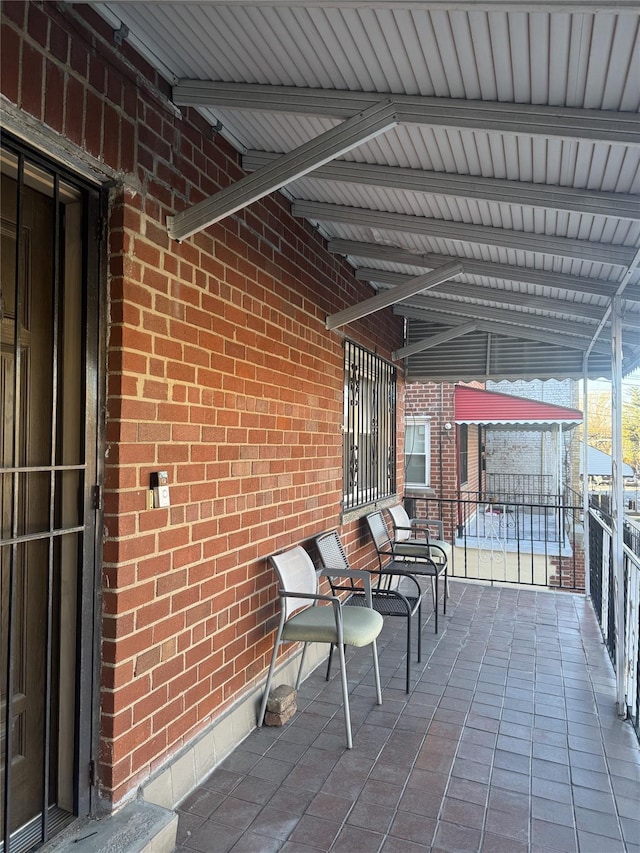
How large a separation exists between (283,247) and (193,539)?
188 centimetres

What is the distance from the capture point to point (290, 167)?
2.22 meters

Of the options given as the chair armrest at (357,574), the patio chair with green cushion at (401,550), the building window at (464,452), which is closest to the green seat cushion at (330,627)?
the chair armrest at (357,574)

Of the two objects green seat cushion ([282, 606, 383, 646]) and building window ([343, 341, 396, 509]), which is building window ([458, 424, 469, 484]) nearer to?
building window ([343, 341, 396, 509])

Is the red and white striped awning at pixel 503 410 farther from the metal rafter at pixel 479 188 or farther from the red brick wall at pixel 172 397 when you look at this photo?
the metal rafter at pixel 479 188

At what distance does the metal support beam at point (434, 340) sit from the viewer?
17.7ft

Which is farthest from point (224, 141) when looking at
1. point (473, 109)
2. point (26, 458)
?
point (26, 458)

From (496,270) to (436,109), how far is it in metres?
1.86

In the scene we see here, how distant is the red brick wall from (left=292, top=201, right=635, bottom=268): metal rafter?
1.06ft

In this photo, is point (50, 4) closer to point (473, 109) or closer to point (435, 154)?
point (473, 109)

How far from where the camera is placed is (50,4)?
1606 mm

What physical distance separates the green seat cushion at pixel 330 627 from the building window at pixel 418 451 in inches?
238

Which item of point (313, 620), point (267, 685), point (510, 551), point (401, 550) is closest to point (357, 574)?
point (313, 620)

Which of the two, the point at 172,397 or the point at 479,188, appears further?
the point at 479,188

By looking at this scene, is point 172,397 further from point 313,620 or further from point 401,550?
point 401,550
